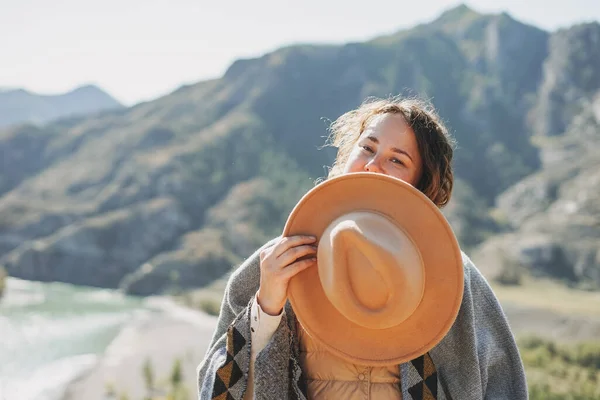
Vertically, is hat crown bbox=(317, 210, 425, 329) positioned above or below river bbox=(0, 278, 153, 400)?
above

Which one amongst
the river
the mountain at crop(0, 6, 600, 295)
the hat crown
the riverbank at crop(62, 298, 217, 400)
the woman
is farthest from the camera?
the mountain at crop(0, 6, 600, 295)

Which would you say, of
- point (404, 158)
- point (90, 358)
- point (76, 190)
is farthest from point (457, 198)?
point (404, 158)

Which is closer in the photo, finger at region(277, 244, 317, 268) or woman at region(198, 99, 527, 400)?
finger at region(277, 244, 317, 268)

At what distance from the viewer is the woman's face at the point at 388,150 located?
61.9 inches

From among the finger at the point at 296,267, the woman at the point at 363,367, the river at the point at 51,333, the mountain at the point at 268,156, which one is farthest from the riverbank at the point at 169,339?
the finger at the point at 296,267

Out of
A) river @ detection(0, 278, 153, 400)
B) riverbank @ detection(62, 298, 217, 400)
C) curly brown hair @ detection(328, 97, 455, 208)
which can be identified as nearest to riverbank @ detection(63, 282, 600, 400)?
riverbank @ detection(62, 298, 217, 400)

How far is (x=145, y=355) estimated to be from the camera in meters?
23.5

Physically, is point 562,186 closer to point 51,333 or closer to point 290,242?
point 51,333

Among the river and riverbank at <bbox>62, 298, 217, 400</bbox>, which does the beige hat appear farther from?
riverbank at <bbox>62, 298, 217, 400</bbox>

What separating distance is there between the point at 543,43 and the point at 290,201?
73.9 metres

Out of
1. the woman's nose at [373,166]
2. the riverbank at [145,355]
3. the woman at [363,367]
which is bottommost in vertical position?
the riverbank at [145,355]

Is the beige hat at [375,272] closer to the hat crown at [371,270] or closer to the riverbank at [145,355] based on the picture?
the hat crown at [371,270]

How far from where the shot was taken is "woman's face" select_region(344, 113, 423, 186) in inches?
61.9

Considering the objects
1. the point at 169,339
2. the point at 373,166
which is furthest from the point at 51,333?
the point at 373,166
